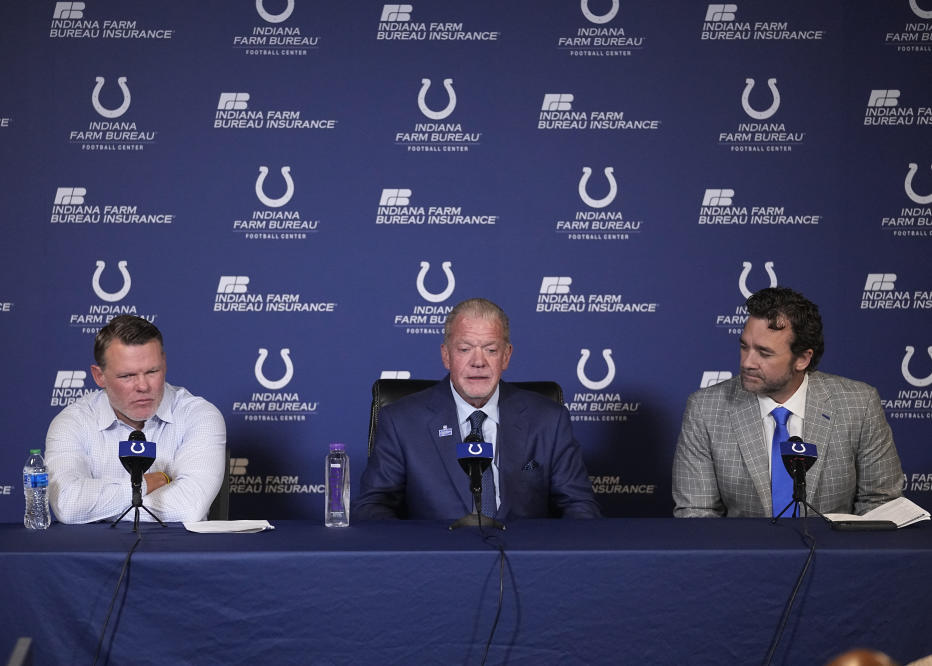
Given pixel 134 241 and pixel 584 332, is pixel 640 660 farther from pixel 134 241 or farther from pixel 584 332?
pixel 134 241

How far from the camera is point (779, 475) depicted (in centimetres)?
290

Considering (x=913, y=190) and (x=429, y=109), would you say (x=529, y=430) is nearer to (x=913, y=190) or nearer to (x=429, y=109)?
(x=429, y=109)

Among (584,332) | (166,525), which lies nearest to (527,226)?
(584,332)

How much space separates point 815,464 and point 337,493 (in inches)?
59.8

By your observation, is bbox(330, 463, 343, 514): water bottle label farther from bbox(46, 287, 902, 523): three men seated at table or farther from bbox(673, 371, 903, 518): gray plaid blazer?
bbox(673, 371, 903, 518): gray plaid blazer

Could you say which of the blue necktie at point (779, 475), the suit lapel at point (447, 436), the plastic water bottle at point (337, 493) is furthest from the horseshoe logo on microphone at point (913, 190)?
the plastic water bottle at point (337, 493)

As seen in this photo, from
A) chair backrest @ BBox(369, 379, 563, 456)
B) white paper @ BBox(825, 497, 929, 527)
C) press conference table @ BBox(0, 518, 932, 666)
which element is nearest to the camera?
press conference table @ BBox(0, 518, 932, 666)

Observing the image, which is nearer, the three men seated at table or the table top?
the table top

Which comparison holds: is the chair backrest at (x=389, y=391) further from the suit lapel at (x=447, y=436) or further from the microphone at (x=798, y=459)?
the microphone at (x=798, y=459)

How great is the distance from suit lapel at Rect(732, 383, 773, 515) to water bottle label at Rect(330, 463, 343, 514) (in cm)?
129

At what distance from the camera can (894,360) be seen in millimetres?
4223

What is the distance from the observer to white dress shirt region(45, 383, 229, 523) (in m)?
2.39

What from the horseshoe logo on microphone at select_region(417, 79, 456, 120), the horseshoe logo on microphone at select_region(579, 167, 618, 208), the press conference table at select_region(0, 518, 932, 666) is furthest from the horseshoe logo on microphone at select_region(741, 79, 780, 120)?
the press conference table at select_region(0, 518, 932, 666)

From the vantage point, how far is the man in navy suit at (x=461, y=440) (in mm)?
2865
